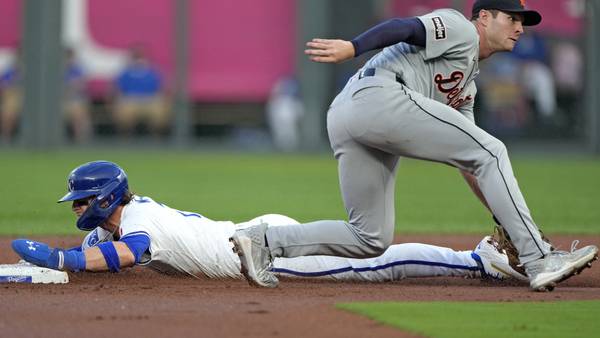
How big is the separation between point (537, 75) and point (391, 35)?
1777 cm

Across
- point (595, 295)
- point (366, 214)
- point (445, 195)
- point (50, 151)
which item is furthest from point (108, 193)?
point (50, 151)

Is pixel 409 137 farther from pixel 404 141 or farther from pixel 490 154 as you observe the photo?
pixel 490 154

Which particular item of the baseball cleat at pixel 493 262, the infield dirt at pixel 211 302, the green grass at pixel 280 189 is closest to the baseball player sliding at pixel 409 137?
the infield dirt at pixel 211 302

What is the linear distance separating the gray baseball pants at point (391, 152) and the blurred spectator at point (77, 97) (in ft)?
56.6

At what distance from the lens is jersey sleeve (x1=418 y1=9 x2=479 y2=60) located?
5.76 m

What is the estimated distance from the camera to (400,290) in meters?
6.18

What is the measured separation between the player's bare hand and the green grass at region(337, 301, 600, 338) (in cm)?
118

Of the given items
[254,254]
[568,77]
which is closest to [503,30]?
[254,254]

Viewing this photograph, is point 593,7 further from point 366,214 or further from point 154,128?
point 366,214

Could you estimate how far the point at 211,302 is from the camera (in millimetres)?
5516

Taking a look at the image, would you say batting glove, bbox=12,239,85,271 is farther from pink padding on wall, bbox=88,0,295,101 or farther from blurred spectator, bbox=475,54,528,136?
blurred spectator, bbox=475,54,528,136

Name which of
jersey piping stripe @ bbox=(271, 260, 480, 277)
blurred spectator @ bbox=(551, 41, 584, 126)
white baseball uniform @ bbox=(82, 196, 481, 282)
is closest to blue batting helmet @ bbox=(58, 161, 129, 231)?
white baseball uniform @ bbox=(82, 196, 481, 282)

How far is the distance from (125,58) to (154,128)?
165 centimetres

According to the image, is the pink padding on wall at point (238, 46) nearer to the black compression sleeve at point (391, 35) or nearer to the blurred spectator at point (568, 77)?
the blurred spectator at point (568, 77)
